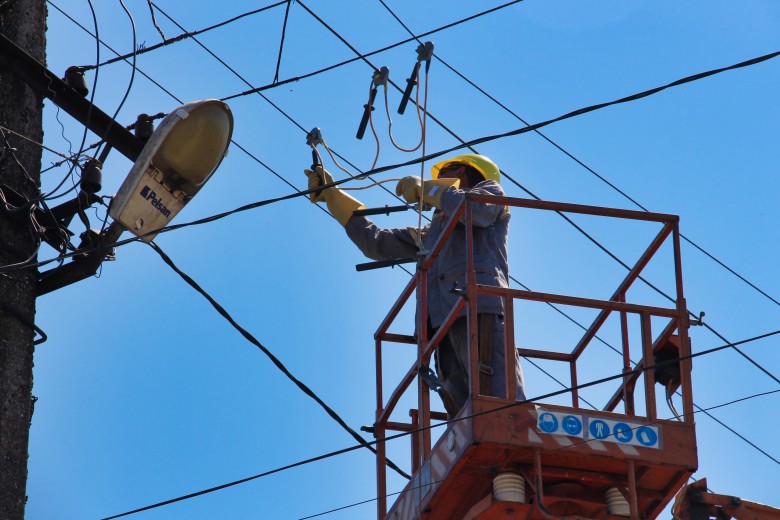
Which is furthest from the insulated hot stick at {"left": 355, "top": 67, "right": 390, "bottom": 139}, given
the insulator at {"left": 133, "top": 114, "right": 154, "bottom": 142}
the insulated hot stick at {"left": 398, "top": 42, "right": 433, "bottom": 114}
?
the insulator at {"left": 133, "top": 114, "right": 154, "bottom": 142}

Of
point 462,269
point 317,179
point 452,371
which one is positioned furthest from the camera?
point 317,179

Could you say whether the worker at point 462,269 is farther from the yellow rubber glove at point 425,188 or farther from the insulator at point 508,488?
the insulator at point 508,488

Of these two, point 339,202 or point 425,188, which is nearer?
point 425,188

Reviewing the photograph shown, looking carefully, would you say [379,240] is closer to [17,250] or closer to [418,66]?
[418,66]

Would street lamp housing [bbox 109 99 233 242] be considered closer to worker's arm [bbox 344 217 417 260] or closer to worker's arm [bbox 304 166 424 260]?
worker's arm [bbox 304 166 424 260]

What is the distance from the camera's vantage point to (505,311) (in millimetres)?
9156

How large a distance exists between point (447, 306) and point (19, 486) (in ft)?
9.77

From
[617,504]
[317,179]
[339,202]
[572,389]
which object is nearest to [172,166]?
[317,179]

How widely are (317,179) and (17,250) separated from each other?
105 inches

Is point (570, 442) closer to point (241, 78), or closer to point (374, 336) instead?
point (374, 336)

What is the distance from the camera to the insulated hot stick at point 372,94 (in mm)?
10625

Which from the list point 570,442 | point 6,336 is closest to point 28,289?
point 6,336

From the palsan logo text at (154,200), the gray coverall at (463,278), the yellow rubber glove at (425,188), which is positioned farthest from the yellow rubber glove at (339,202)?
the palsan logo text at (154,200)

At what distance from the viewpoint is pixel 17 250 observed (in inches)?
374
